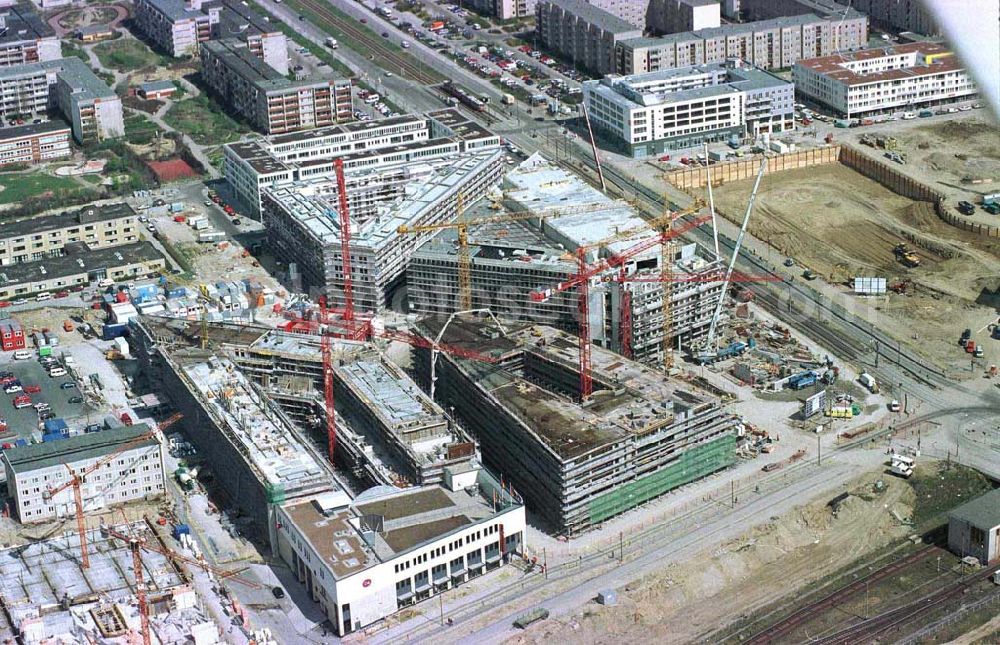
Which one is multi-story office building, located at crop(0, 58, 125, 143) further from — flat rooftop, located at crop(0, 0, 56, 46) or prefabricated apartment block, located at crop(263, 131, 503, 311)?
prefabricated apartment block, located at crop(263, 131, 503, 311)

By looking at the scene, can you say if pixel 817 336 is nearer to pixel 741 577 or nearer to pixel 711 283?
pixel 711 283

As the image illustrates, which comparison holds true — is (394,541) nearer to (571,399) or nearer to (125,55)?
(571,399)

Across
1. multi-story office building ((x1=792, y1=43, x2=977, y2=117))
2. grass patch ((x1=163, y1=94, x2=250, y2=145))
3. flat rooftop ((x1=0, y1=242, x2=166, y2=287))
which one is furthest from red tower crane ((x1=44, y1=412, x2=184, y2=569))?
multi-story office building ((x1=792, y1=43, x2=977, y2=117))

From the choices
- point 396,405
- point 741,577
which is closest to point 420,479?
point 396,405

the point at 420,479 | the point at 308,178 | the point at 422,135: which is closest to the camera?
the point at 420,479

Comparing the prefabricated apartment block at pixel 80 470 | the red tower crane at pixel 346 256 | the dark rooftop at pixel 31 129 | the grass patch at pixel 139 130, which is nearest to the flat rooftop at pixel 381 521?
the prefabricated apartment block at pixel 80 470

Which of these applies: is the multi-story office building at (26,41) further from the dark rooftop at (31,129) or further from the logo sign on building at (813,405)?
the logo sign on building at (813,405)
